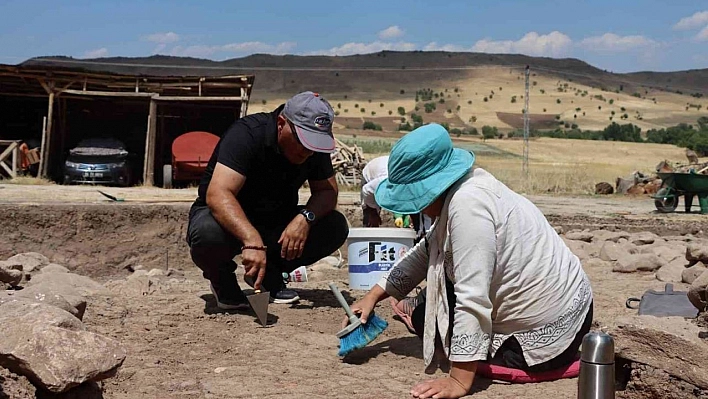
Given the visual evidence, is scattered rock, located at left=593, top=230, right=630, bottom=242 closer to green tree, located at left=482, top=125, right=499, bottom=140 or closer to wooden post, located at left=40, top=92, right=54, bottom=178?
wooden post, located at left=40, top=92, right=54, bottom=178

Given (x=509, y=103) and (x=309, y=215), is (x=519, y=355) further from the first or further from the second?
(x=509, y=103)

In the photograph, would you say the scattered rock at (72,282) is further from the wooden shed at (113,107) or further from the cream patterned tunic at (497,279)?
the wooden shed at (113,107)

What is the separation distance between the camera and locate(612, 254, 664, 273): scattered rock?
259 inches

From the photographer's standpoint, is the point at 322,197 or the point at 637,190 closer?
the point at 322,197

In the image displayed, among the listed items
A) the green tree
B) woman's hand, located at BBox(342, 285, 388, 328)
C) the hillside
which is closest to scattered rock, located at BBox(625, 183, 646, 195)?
woman's hand, located at BBox(342, 285, 388, 328)

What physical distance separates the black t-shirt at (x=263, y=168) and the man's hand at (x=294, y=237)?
0.27 metres

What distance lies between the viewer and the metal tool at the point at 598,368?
97.0 inches

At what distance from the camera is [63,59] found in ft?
319

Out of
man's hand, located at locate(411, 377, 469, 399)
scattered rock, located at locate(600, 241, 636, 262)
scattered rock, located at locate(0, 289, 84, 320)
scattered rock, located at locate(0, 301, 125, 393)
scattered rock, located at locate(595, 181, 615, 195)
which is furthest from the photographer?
scattered rock, located at locate(595, 181, 615, 195)

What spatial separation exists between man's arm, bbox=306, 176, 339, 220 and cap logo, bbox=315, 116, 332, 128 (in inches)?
23.8

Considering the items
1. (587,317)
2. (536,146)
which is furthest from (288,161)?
(536,146)

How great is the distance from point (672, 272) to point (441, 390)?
3.49 m

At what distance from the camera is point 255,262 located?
169 inches

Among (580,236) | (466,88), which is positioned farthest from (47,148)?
(466,88)
